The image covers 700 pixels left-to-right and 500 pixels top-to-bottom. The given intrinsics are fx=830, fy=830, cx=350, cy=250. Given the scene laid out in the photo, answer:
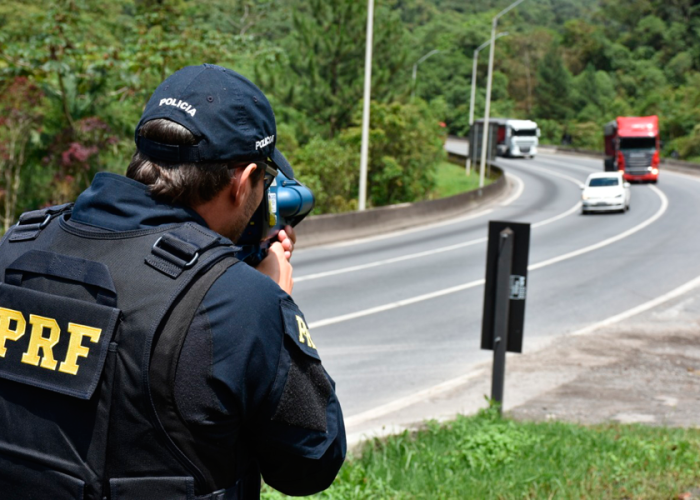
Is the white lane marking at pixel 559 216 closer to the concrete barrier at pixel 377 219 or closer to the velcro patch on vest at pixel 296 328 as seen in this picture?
the concrete barrier at pixel 377 219

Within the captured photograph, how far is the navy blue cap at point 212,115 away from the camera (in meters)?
1.81

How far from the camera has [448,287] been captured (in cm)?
1430

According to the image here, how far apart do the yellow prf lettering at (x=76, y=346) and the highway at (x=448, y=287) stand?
5967 mm

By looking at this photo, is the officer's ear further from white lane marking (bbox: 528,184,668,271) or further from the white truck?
the white truck

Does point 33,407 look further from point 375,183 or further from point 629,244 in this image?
point 375,183

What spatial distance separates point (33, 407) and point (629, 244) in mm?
20261

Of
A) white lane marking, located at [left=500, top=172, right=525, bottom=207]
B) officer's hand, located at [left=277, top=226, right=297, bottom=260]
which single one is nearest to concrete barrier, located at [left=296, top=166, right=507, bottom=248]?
white lane marking, located at [left=500, top=172, right=525, bottom=207]

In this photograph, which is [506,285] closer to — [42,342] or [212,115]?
[212,115]

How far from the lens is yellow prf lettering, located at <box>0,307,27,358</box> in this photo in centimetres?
177

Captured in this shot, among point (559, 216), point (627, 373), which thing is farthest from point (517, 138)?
point (627, 373)

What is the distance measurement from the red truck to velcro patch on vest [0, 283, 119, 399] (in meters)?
40.3

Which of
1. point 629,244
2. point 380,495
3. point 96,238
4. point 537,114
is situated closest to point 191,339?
point 96,238

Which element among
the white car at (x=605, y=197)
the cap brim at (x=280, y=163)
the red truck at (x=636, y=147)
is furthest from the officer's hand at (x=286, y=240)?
the red truck at (x=636, y=147)

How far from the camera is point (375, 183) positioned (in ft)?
108
